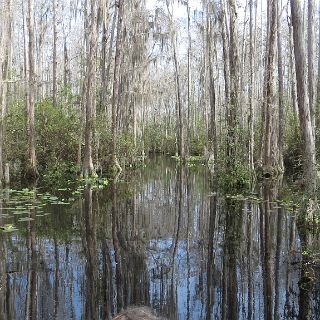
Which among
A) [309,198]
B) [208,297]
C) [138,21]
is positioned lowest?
[208,297]

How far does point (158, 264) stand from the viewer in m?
6.25

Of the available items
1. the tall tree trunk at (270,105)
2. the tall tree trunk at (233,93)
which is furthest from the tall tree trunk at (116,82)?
the tall tree trunk at (270,105)

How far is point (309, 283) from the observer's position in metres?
5.34

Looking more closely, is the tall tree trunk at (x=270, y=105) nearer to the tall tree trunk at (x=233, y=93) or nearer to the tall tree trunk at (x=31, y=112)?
the tall tree trunk at (x=233, y=93)

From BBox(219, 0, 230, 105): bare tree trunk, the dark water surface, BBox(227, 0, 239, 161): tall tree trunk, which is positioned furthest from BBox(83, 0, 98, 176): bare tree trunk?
the dark water surface

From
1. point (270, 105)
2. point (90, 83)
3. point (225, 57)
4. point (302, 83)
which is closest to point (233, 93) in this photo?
point (270, 105)

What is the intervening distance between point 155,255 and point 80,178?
10.2 metres

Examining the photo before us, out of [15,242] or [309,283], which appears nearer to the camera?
[309,283]

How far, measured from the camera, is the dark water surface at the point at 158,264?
4.69 meters

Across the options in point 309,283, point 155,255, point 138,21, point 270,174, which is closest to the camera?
point 309,283

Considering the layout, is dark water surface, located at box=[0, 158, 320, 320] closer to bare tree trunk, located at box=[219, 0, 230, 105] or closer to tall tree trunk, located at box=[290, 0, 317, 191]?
tall tree trunk, located at box=[290, 0, 317, 191]

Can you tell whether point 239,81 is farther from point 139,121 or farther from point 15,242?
point 139,121

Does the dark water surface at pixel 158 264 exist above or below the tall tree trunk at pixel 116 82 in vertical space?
below

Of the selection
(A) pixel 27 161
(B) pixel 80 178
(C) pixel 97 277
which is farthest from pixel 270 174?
(C) pixel 97 277
